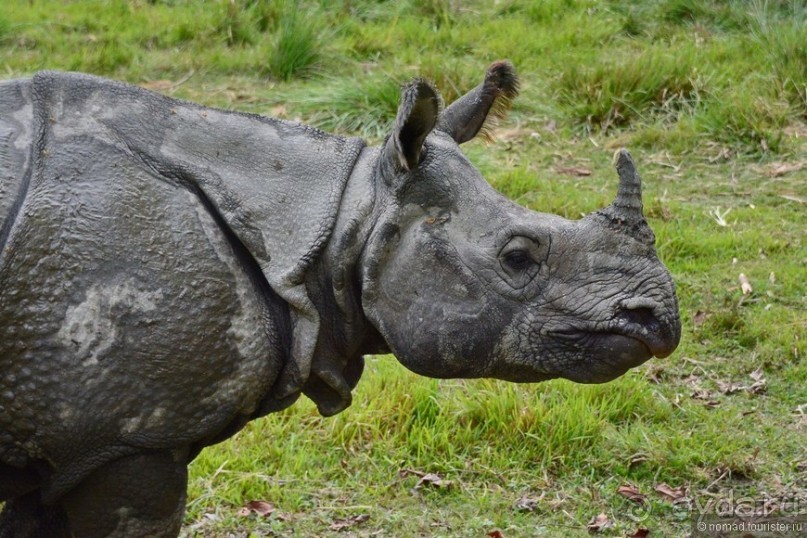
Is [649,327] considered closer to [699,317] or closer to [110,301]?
[110,301]

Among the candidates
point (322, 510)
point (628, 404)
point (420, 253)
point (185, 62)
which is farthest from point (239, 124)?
point (185, 62)

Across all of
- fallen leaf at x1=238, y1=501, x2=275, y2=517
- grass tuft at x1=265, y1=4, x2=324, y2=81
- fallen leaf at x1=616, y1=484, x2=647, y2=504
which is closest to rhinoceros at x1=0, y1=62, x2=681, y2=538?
fallen leaf at x1=238, y1=501, x2=275, y2=517

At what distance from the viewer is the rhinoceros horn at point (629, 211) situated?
3.87 metres

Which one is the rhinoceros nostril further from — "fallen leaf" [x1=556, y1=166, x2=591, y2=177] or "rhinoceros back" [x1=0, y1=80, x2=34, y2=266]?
"fallen leaf" [x1=556, y1=166, x2=591, y2=177]

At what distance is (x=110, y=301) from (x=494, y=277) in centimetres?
113

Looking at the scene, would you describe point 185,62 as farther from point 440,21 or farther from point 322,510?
point 322,510

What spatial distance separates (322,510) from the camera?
563 centimetres

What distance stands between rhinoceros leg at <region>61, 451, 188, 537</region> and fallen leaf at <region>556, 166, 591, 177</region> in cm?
566

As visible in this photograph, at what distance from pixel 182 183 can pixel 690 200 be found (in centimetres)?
558

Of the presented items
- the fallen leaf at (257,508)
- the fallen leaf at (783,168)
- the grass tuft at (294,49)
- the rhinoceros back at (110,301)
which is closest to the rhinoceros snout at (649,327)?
the rhinoceros back at (110,301)

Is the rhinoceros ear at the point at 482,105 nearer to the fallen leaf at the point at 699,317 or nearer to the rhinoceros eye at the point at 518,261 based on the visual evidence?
the rhinoceros eye at the point at 518,261

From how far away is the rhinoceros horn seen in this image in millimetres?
3871

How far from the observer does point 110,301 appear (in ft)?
11.7

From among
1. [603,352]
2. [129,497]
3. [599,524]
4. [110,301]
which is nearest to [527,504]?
[599,524]
